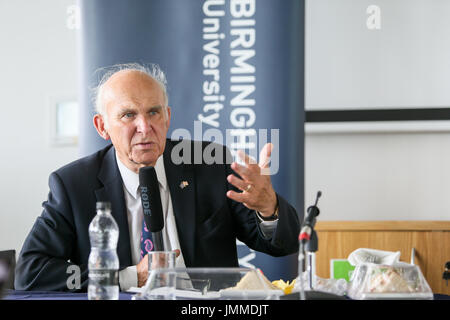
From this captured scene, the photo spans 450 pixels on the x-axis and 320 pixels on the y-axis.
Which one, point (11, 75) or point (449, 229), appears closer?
point (449, 229)

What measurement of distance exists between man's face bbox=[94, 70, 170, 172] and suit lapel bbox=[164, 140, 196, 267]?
79 millimetres

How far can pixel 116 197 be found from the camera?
2174 millimetres

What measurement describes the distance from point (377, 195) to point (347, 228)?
69cm

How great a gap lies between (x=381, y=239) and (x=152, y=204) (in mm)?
2516

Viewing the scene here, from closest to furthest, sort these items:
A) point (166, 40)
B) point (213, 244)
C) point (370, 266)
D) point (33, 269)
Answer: point (370, 266) → point (33, 269) → point (213, 244) → point (166, 40)

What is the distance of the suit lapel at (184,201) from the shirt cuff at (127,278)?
0.35 meters

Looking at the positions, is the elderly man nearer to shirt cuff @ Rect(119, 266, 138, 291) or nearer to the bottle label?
shirt cuff @ Rect(119, 266, 138, 291)

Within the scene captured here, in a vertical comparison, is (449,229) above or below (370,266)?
below

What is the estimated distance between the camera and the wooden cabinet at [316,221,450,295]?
3773 mm

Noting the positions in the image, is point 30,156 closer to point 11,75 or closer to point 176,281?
point 11,75

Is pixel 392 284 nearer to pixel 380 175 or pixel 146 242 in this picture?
pixel 146 242

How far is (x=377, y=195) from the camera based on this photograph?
4367 millimetres
